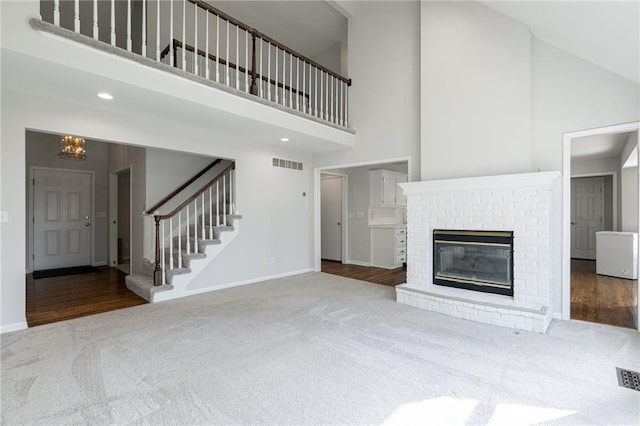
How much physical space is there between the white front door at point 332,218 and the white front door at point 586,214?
6.04 meters

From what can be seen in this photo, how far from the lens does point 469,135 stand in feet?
12.8

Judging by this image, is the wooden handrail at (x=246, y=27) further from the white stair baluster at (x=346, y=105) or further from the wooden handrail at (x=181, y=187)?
the wooden handrail at (x=181, y=187)

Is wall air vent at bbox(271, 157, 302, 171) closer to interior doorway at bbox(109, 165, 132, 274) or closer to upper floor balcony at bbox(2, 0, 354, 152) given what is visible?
upper floor balcony at bbox(2, 0, 354, 152)

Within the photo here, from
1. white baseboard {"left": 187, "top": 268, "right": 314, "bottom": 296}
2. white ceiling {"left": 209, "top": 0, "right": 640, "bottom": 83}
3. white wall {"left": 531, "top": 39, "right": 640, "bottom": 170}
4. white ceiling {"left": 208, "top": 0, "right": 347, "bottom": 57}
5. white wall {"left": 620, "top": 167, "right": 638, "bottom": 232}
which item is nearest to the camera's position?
white ceiling {"left": 209, "top": 0, "right": 640, "bottom": 83}

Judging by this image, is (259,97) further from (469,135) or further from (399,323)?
(399,323)

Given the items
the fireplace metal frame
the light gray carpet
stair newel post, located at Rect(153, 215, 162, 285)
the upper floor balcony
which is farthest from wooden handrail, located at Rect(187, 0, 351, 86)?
the light gray carpet

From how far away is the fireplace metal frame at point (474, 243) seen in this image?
3453mm

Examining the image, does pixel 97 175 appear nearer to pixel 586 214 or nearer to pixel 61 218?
pixel 61 218

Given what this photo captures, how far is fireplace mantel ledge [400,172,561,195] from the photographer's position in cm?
320

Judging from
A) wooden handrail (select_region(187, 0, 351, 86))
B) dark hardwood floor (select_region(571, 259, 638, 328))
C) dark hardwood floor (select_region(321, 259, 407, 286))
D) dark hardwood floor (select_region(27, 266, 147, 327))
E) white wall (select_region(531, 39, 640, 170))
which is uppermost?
wooden handrail (select_region(187, 0, 351, 86))

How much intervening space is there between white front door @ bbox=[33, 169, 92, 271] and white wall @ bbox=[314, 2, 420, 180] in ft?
18.5

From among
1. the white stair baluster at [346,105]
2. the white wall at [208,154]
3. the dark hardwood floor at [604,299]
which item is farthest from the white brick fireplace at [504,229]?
the white wall at [208,154]

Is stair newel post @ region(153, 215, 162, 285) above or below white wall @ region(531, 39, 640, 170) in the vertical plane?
below

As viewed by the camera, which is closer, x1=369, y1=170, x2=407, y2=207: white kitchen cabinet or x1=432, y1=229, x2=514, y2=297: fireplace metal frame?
x1=432, y1=229, x2=514, y2=297: fireplace metal frame
